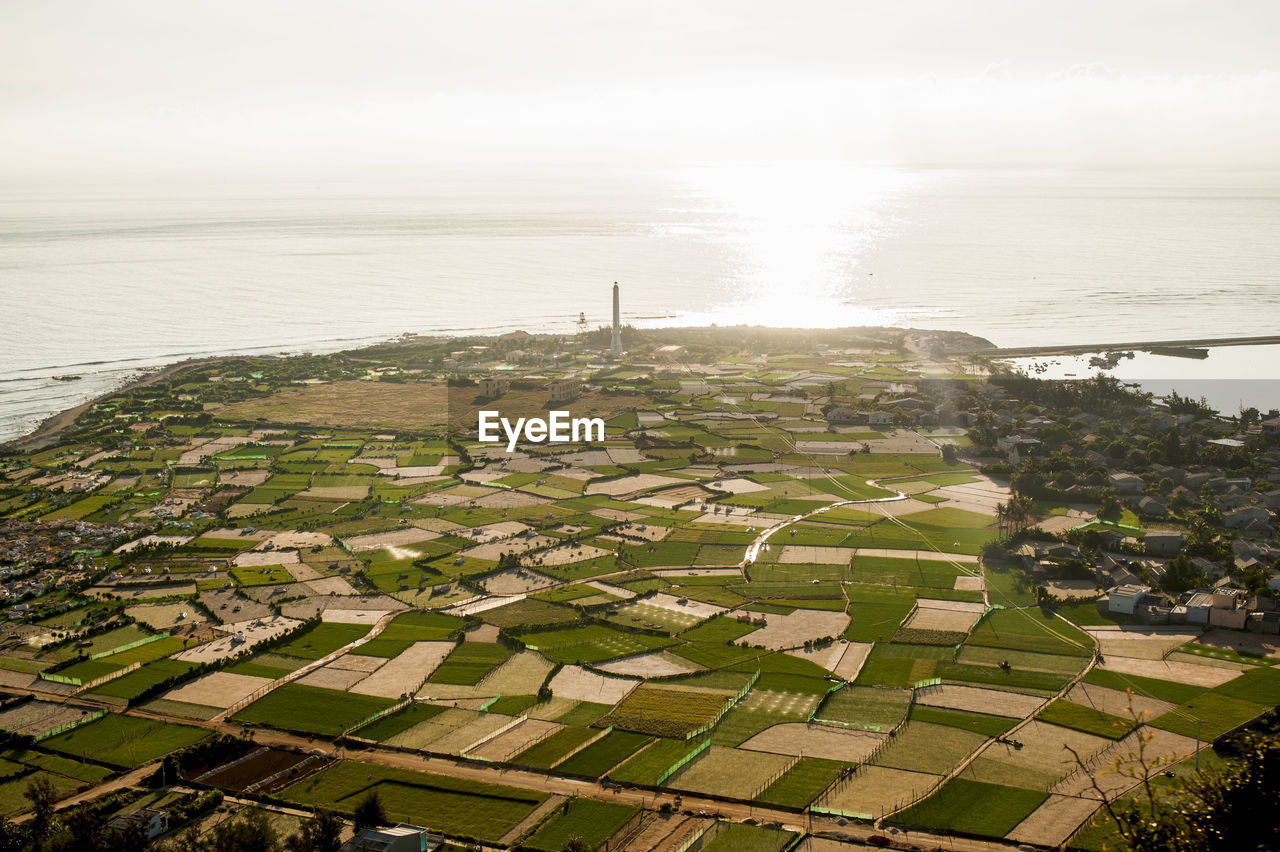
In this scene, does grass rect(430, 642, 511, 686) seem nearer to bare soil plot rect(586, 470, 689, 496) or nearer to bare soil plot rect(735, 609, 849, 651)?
bare soil plot rect(735, 609, 849, 651)

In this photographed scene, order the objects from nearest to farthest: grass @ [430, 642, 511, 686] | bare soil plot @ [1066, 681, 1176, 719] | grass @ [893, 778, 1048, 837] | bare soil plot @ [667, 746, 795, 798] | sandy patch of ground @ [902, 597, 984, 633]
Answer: grass @ [893, 778, 1048, 837] → bare soil plot @ [667, 746, 795, 798] → bare soil plot @ [1066, 681, 1176, 719] → grass @ [430, 642, 511, 686] → sandy patch of ground @ [902, 597, 984, 633]

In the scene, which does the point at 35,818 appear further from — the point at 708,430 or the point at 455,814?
the point at 708,430

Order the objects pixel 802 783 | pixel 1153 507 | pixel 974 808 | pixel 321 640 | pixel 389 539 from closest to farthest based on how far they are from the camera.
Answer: pixel 974 808 < pixel 802 783 < pixel 321 640 < pixel 389 539 < pixel 1153 507

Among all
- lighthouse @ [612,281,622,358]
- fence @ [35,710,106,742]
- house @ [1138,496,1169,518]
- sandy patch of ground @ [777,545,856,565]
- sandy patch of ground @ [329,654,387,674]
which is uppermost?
lighthouse @ [612,281,622,358]

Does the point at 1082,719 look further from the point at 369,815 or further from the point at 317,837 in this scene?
the point at 317,837

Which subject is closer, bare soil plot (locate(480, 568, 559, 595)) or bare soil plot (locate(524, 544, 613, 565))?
bare soil plot (locate(480, 568, 559, 595))

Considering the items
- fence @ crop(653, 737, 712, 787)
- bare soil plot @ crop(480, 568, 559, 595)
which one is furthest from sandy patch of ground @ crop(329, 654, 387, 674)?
fence @ crop(653, 737, 712, 787)

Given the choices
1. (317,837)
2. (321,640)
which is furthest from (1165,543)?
(317,837)
